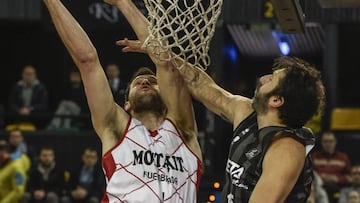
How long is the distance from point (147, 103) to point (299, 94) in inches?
43.0

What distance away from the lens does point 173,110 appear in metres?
6.27

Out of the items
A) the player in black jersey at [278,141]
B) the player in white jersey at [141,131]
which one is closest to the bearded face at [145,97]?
the player in white jersey at [141,131]

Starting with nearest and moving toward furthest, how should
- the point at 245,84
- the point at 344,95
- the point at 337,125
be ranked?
the point at 337,125 < the point at 344,95 < the point at 245,84

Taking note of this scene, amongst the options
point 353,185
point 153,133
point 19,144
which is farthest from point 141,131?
point 19,144

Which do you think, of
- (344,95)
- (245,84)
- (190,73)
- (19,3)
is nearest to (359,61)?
(344,95)

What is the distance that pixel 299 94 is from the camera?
5.52 metres

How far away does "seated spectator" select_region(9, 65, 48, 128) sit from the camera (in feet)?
48.4

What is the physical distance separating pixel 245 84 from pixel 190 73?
14.6 meters

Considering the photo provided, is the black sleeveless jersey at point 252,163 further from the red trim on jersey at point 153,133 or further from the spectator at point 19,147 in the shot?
the spectator at point 19,147

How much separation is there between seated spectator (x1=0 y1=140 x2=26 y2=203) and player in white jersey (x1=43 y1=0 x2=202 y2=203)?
6849 mm

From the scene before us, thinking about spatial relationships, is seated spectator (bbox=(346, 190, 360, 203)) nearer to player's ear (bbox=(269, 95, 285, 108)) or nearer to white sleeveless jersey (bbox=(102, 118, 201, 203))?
white sleeveless jersey (bbox=(102, 118, 201, 203))

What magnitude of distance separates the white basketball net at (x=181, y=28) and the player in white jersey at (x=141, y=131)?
0.14 metres

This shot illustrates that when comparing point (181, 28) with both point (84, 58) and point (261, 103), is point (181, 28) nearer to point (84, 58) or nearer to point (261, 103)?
point (84, 58)

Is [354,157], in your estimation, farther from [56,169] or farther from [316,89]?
[316,89]
